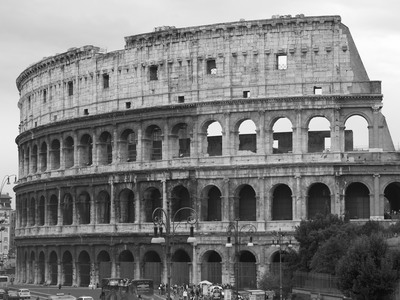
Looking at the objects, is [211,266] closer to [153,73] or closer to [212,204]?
[212,204]

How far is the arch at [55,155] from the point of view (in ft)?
248

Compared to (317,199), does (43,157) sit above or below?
above

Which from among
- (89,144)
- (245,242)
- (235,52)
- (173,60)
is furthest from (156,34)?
(245,242)

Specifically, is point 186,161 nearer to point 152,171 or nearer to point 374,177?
point 152,171

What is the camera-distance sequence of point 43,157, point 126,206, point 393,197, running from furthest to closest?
point 43,157, point 126,206, point 393,197

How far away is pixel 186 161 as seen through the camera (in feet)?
213

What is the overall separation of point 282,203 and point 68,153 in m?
19.9

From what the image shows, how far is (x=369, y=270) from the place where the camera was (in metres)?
40.7

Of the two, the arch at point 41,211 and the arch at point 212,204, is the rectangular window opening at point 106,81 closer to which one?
the arch at point 212,204

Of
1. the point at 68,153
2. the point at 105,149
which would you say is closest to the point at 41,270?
the point at 68,153

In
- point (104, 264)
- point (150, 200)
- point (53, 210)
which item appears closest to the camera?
point (150, 200)

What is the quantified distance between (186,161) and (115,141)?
6.90 metres

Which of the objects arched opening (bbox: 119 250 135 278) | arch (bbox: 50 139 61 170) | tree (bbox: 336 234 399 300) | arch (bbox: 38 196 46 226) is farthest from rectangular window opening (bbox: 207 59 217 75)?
tree (bbox: 336 234 399 300)

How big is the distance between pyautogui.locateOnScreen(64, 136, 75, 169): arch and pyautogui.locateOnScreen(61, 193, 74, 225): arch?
2448 mm
